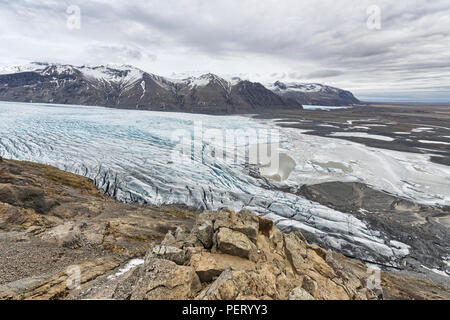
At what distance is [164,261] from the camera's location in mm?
5242

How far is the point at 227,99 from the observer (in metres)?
166

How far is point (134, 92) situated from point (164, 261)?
18190 cm

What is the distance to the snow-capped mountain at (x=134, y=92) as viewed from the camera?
150 metres

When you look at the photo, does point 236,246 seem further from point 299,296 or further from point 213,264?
point 299,296

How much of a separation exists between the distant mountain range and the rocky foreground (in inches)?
5166

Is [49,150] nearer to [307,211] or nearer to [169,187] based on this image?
[169,187]

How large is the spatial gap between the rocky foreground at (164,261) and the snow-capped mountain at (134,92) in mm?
132617

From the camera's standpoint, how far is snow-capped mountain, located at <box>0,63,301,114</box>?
150 meters

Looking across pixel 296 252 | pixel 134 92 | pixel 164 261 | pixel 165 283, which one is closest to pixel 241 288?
pixel 165 283

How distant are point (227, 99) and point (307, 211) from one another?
158 m
